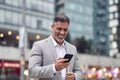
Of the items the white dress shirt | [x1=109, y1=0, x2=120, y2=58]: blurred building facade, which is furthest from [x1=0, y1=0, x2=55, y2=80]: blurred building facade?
[x1=109, y1=0, x2=120, y2=58]: blurred building facade

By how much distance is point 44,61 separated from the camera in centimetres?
396

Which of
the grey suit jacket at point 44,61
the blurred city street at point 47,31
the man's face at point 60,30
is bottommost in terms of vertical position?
the grey suit jacket at point 44,61

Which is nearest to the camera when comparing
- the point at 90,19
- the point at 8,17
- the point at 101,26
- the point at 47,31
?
the point at 8,17

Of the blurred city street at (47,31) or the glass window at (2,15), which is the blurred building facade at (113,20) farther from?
the glass window at (2,15)

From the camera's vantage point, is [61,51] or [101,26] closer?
[61,51]

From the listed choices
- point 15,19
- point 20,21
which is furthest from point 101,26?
point 15,19

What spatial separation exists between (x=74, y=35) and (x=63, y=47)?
83.0m

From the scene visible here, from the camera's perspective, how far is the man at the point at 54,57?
3775mm

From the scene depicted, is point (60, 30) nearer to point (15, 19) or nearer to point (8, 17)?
point (8, 17)

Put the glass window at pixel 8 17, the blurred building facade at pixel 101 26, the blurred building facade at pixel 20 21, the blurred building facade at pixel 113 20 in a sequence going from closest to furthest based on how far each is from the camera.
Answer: the blurred building facade at pixel 20 21 → the glass window at pixel 8 17 → the blurred building facade at pixel 101 26 → the blurred building facade at pixel 113 20

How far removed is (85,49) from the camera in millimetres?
76812

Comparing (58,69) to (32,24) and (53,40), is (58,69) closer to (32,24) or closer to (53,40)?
(53,40)

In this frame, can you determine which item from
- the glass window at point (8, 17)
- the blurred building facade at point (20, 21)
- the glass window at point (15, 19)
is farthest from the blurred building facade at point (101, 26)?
the glass window at point (8, 17)

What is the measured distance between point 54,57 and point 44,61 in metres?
0.11
